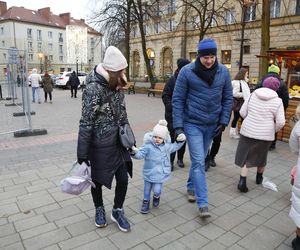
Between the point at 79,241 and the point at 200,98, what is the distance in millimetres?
2039

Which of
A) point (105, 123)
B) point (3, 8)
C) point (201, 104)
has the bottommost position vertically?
point (105, 123)

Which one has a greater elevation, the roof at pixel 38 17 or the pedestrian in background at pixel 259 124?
the roof at pixel 38 17

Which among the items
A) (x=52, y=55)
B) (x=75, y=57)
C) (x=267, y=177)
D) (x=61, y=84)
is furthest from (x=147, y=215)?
(x=52, y=55)

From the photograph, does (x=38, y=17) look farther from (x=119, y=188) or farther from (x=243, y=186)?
(x=119, y=188)

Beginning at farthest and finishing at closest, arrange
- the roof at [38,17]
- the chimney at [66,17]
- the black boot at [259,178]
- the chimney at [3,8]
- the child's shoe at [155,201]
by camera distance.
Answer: the chimney at [66,17] < the chimney at [3,8] < the roof at [38,17] < the black boot at [259,178] < the child's shoe at [155,201]

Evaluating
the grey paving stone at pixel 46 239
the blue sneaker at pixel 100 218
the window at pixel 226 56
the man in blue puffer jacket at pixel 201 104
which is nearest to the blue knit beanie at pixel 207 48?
the man in blue puffer jacket at pixel 201 104

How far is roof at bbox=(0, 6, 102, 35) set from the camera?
221 feet

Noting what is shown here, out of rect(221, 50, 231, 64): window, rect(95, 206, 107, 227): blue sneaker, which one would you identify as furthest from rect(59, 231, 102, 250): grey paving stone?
rect(221, 50, 231, 64): window

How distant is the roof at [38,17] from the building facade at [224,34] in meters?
27.8

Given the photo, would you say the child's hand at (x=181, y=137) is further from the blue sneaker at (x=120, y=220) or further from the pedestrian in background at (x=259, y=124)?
the pedestrian in background at (x=259, y=124)

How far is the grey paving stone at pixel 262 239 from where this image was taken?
3.10m

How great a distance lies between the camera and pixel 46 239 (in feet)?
10.4

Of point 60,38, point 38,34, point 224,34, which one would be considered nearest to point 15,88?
point 224,34

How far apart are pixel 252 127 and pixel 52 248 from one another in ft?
9.76
